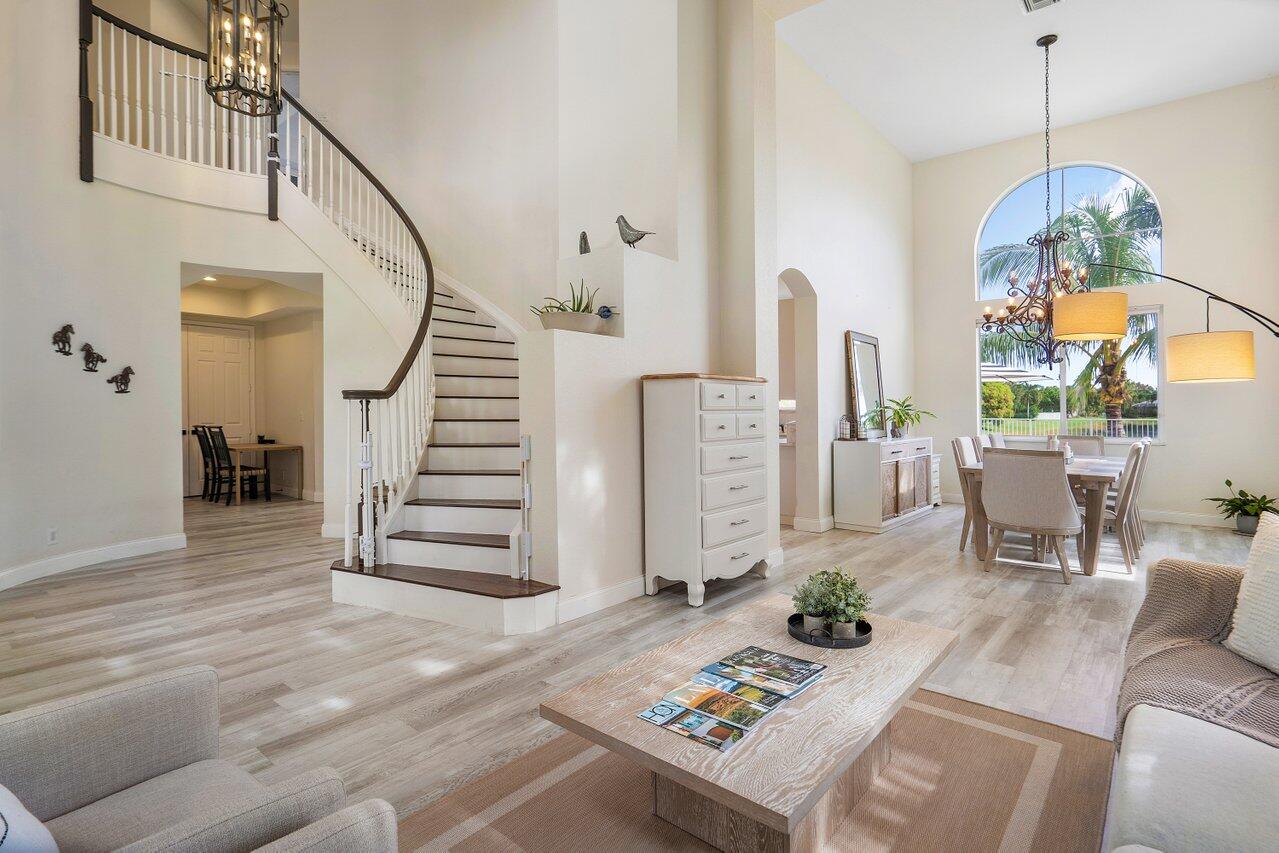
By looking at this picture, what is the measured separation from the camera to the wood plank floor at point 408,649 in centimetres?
224

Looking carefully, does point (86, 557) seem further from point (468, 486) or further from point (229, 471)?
point (229, 471)

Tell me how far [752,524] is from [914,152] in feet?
19.8

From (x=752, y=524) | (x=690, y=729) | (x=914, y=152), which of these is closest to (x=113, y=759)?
(x=690, y=729)

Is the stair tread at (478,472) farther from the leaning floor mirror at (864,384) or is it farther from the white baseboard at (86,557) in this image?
the leaning floor mirror at (864,384)

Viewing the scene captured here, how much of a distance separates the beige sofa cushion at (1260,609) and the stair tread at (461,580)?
2.71m

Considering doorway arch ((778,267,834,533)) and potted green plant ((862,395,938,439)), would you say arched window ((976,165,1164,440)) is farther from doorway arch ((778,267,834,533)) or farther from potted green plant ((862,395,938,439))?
doorway arch ((778,267,834,533))

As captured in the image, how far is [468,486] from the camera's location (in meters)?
4.38

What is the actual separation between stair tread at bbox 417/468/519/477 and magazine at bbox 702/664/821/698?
8.58ft

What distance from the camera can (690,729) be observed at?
1.58 m

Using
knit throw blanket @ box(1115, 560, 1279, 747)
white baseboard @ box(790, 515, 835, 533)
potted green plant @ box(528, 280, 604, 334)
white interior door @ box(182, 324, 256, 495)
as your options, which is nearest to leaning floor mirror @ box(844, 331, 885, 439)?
white baseboard @ box(790, 515, 835, 533)

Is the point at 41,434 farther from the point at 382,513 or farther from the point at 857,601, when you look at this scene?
the point at 857,601

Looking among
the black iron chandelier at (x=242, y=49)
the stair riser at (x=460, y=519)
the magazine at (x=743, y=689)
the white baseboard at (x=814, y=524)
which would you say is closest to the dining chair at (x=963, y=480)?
the white baseboard at (x=814, y=524)

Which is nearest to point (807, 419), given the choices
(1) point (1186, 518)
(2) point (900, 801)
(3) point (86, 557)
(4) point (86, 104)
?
(1) point (1186, 518)

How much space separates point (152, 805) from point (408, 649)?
195 centimetres
